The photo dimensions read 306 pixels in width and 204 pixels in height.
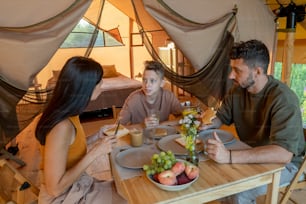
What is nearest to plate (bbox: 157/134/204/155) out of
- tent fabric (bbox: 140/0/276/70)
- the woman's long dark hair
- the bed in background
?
the woman's long dark hair

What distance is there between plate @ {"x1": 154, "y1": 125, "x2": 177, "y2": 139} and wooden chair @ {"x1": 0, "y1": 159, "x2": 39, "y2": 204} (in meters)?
0.75

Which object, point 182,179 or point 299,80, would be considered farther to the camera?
point 299,80

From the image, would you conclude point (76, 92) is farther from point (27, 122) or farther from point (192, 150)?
point (27, 122)

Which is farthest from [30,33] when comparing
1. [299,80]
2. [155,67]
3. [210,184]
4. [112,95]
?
[299,80]

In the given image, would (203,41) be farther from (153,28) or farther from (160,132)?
(160,132)

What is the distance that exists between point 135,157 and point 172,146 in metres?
0.22

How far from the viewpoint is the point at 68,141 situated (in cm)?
104

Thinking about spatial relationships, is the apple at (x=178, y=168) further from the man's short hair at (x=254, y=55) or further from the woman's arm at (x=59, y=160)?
the man's short hair at (x=254, y=55)

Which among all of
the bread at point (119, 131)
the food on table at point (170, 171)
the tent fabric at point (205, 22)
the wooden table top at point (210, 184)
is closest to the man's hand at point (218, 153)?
the wooden table top at point (210, 184)

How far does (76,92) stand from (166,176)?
0.55 metres

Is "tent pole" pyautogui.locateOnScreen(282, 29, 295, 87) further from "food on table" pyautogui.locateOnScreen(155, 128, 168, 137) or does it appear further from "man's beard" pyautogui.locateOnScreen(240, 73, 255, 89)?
"food on table" pyautogui.locateOnScreen(155, 128, 168, 137)

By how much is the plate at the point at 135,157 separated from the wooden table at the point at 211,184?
4cm

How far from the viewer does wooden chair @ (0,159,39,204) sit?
4.15 ft

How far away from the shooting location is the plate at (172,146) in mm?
1224
